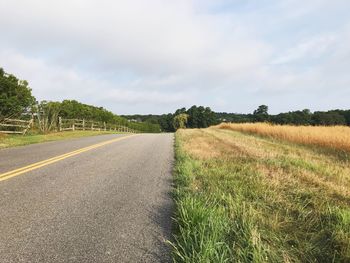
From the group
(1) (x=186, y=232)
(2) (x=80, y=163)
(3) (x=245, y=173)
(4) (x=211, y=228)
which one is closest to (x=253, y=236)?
(4) (x=211, y=228)

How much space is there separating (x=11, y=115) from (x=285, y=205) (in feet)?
71.5

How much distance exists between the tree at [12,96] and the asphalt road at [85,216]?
14867 millimetres

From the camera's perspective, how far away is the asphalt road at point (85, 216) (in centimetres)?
380

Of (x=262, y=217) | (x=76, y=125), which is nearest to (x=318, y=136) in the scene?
(x=262, y=217)

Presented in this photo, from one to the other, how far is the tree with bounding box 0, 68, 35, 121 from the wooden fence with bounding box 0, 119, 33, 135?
469 millimetres

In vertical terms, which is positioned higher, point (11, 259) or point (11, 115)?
point (11, 115)

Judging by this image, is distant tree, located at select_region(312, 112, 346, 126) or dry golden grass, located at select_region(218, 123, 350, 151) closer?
dry golden grass, located at select_region(218, 123, 350, 151)

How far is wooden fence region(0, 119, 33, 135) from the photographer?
2165 cm

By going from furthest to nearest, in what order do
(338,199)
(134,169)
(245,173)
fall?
(134,169)
(245,173)
(338,199)

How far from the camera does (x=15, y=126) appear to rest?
22969 mm

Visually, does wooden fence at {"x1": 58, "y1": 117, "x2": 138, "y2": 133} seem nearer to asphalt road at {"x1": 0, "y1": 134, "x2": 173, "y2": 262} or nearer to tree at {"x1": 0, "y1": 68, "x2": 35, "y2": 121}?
tree at {"x1": 0, "y1": 68, "x2": 35, "y2": 121}

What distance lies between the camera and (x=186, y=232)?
164 inches

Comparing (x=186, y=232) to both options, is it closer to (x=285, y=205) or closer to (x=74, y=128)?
(x=285, y=205)

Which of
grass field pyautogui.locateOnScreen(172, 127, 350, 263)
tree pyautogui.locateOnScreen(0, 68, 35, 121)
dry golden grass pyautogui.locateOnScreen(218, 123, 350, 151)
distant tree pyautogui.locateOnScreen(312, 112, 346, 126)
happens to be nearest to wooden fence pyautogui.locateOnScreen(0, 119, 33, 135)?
tree pyautogui.locateOnScreen(0, 68, 35, 121)
